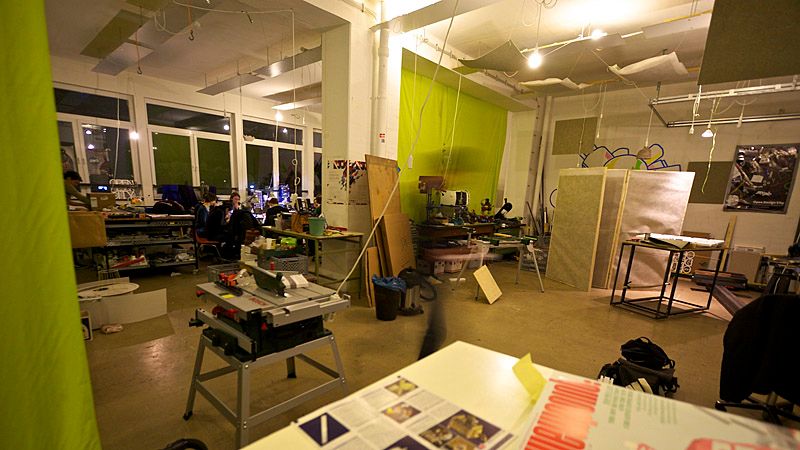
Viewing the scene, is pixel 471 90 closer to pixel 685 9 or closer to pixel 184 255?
pixel 685 9

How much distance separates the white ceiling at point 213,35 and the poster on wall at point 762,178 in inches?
270

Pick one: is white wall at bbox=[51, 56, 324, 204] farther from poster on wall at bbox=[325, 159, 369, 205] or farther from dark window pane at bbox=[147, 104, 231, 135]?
poster on wall at bbox=[325, 159, 369, 205]

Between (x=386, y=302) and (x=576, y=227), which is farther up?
(x=576, y=227)

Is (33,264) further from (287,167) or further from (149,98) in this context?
(287,167)

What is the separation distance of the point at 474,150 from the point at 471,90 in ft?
3.72

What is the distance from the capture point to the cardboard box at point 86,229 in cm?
300

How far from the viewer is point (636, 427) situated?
2.30 feet

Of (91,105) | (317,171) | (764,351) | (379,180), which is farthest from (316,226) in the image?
(317,171)

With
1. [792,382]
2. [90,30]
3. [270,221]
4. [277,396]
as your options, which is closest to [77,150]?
[90,30]

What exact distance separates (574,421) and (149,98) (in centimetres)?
832

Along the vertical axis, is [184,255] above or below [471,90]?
below

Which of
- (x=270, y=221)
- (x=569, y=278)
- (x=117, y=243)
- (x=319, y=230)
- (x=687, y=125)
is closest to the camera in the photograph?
(x=319, y=230)

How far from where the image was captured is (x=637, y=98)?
20.2ft

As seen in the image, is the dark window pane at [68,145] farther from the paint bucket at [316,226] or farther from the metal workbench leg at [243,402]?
the metal workbench leg at [243,402]
